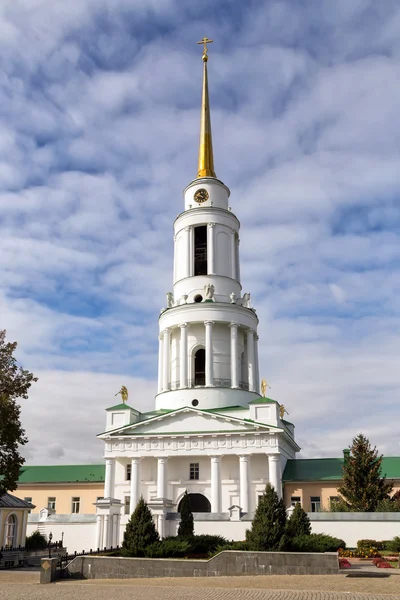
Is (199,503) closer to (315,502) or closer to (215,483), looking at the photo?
(215,483)

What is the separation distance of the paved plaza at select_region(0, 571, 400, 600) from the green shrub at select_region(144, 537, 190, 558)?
2.52m

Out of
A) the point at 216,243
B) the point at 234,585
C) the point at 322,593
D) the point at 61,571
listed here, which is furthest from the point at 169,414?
the point at 322,593

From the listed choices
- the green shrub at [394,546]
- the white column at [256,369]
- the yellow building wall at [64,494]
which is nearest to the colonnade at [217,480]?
the yellow building wall at [64,494]

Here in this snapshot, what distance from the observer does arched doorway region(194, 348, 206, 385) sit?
47031mm

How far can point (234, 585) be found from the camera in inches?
774

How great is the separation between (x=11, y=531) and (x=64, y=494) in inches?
529

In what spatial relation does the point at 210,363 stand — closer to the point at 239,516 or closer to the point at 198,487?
the point at 198,487

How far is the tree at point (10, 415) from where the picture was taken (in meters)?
26.0

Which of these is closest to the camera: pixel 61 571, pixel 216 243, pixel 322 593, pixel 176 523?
pixel 322 593

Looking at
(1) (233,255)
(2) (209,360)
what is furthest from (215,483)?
(1) (233,255)

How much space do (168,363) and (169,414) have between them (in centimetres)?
628

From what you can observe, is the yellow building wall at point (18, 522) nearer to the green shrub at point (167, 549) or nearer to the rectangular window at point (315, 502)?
the green shrub at point (167, 549)

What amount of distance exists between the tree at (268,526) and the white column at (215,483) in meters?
13.8

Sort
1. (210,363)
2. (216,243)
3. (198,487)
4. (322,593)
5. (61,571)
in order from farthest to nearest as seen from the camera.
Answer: (216,243) < (210,363) < (198,487) < (61,571) < (322,593)
